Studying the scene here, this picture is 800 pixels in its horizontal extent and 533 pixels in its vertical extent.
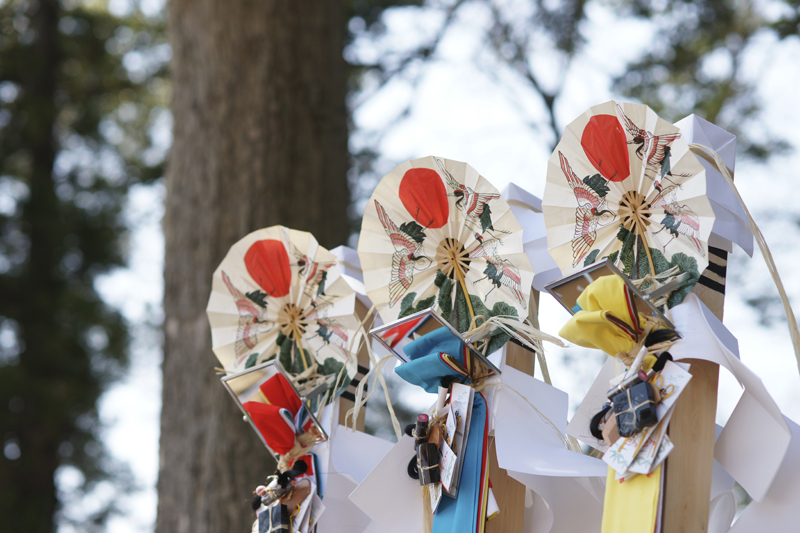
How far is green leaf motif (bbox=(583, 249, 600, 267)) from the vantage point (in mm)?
708

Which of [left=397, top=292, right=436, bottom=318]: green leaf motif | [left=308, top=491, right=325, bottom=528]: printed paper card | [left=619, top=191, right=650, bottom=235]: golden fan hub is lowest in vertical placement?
[left=308, top=491, right=325, bottom=528]: printed paper card

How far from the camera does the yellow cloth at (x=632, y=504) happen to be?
589mm

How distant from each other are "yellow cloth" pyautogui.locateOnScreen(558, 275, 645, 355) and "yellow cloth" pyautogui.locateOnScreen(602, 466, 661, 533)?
122 mm

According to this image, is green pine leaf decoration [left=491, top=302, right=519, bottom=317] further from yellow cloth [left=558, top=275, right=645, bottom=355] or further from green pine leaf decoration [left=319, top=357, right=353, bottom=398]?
green pine leaf decoration [left=319, top=357, right=353, bottom=398]

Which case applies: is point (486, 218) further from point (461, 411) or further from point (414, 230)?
point (461, 411)

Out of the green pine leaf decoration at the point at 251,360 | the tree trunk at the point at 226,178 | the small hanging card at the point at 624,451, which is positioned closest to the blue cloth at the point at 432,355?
the small hanging card at the point at 624,451

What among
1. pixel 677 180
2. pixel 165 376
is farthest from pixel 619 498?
pixel 165 376

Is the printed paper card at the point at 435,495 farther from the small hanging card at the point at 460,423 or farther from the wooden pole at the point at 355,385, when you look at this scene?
the wooden pole at the point at 355,385

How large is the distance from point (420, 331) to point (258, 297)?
37cm

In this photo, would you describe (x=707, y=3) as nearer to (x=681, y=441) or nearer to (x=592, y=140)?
(x=592, y=140)

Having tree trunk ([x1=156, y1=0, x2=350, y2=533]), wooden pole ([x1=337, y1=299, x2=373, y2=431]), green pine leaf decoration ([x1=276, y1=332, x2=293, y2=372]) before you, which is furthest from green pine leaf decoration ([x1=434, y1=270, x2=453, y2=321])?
tree trunk ([x1=156, y1=0, x2=350, y2=533])

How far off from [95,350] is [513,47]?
324 centimetres

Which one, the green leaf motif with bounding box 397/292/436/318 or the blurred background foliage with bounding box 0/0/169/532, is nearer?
the green leaf motif with bounding box 397/292/436/318

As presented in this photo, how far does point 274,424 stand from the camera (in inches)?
36.0
